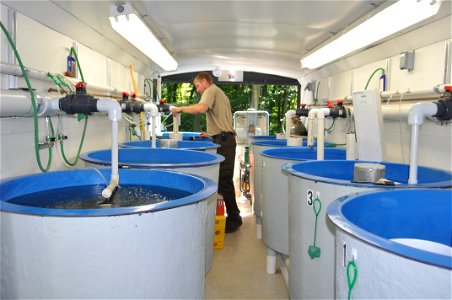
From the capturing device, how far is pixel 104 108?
5.93 feet

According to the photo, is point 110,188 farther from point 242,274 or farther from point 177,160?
point 242,274

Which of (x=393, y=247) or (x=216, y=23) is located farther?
(x=216, y=23)

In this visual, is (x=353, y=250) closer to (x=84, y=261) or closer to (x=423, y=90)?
(x=84, y=261)

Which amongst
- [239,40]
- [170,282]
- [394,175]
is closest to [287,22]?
[239,40]

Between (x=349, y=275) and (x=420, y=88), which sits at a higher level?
(x=420, y=88)

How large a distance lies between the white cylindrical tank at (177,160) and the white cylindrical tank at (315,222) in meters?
0.46

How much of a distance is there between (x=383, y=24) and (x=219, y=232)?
2163 mm

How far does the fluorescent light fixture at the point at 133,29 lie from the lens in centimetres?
277

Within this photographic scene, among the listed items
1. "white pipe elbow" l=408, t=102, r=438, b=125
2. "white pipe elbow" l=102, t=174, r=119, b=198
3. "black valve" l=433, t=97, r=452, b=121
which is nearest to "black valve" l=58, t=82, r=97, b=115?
"white pipe elbow" l=102, t=174, r=119, b=198

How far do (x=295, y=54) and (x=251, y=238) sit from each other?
105 inches

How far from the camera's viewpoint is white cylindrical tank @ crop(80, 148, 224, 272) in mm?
2020

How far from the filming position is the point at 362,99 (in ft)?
8.11

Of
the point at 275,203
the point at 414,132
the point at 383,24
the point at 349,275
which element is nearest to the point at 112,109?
the point at 349,275

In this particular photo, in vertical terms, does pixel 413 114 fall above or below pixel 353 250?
above
